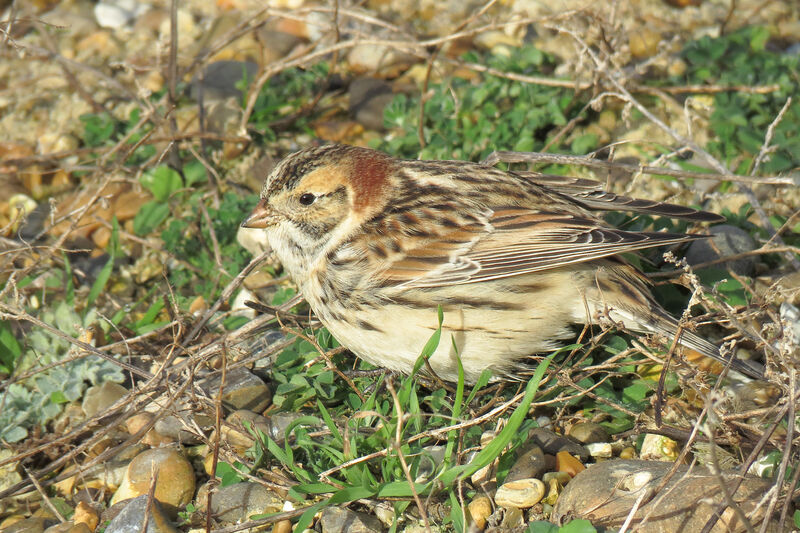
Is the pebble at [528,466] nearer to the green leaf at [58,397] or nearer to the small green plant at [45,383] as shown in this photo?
the small green plant at [45,383]

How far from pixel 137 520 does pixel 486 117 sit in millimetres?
3469

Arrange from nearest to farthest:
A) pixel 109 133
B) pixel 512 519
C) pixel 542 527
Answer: pixel 542 527, pixel 512 519, pixel 109 133

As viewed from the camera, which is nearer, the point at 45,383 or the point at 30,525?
the point at 30,525

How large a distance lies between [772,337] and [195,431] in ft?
8.63

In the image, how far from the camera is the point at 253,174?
19.5 ft

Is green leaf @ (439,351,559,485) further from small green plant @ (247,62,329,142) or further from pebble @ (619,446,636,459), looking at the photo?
small green plant @ (247,62,329,142)

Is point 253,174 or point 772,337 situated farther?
point 253,174

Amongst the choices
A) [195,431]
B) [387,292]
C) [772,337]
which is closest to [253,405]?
[195,431]

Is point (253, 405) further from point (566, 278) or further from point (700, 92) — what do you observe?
point (700, 92)

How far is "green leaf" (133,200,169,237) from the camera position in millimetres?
5625

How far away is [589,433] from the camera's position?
4023 mm

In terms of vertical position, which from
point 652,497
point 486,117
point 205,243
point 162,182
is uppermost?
point 486,117

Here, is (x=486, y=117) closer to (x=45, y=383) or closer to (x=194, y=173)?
(x=194, y=173)

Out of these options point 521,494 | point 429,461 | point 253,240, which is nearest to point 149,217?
point 253,240
